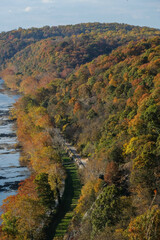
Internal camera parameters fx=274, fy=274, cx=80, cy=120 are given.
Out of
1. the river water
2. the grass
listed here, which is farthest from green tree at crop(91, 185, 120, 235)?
the river water

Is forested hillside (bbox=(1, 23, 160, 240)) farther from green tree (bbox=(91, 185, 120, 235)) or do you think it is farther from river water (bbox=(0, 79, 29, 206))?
river water (bbox=(0, 79, 29, 206))

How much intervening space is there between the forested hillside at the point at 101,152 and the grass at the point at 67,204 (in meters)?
0.99

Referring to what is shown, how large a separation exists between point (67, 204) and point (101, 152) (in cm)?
822

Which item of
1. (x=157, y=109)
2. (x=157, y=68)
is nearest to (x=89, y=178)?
(x=157, y=109)

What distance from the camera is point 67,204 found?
111 ft

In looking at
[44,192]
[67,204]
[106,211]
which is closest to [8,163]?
[67,204]

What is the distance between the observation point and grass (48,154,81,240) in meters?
28.4

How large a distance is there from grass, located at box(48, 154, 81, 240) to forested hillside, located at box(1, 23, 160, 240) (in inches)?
38.9

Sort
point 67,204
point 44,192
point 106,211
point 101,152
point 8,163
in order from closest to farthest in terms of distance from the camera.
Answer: point 106,211 → point 44,192 → point 67,204 → point 101,152 → point 8,163

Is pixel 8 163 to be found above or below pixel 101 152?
below

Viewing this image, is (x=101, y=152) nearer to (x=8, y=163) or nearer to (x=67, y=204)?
(x=67, y=204)

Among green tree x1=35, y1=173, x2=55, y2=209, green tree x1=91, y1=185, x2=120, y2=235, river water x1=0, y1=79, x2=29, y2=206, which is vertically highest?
green tree x1=91, y1=185, x2=120, y2=235

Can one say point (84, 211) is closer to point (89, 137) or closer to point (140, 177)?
point (140, 177)

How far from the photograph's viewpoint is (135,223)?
680 inches
